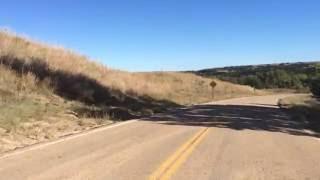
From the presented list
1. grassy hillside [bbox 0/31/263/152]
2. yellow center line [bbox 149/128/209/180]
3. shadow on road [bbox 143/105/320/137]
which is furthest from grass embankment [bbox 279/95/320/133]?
yellow center line [bbox 149/128/209/180]

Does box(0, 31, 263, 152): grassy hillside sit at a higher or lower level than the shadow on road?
higher

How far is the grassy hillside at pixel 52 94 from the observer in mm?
18028

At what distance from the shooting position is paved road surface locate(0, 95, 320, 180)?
10.1 m

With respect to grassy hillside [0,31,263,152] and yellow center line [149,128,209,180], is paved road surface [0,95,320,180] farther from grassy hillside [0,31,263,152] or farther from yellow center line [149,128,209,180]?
grassy hillside [0,31,263,152]

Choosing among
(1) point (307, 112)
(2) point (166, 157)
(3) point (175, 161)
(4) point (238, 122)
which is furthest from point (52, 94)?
(1) point (307, 112)

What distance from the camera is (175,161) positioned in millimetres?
11672

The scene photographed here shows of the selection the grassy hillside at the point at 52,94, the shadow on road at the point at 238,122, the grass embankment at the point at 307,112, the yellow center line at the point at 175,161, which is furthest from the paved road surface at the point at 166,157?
the grass embankment at the point at 307,112

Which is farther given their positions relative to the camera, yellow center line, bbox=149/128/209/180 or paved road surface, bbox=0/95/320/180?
paved road surface, bbox=0/95/320/180

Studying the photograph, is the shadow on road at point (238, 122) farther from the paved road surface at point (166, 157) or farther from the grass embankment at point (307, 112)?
the paved road surface at point (166, 157)

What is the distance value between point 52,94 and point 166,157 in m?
15.8

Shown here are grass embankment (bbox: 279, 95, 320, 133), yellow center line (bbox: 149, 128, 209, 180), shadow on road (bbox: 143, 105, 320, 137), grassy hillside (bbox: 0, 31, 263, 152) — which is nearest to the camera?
yellow center line (bbox: 149, 128, 209, 180)

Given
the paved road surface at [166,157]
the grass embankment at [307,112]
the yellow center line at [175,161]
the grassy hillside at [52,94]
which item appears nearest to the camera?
the yellow center line at [175,161]

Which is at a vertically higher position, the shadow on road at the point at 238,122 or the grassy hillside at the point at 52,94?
the grassy hillside at the point at 52,94

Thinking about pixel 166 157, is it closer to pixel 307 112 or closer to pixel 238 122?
pixel 238 122
